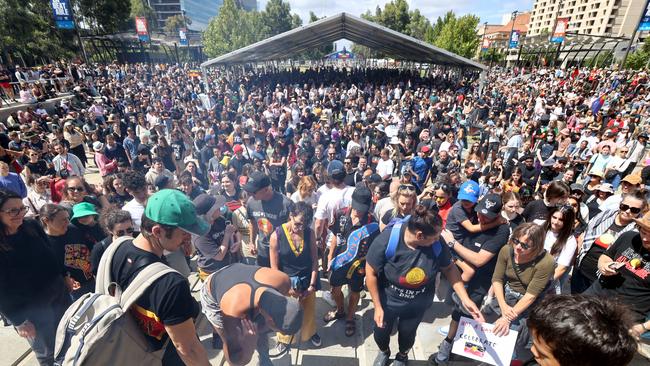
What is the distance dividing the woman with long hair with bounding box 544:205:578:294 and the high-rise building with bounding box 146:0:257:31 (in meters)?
97.3

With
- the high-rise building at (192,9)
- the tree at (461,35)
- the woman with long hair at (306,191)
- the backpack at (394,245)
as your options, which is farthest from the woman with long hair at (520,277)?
the high-rise building at (192,9)

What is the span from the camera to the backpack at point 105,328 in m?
1.63

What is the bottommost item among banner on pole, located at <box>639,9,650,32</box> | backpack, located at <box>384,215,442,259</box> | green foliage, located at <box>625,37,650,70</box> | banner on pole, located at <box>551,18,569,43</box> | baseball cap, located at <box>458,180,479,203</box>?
backpack, located at <box>384,215,442,259</box>

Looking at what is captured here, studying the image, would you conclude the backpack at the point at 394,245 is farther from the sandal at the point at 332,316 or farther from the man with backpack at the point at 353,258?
the sandal at the point at 332,316

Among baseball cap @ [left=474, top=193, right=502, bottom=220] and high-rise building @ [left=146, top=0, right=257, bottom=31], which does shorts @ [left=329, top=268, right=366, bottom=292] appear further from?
high-rise building @ [left=146, top=0, right=257, bottom=31]

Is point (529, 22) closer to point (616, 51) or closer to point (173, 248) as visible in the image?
point (616, 51)

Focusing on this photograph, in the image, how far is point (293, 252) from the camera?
10.7 ft

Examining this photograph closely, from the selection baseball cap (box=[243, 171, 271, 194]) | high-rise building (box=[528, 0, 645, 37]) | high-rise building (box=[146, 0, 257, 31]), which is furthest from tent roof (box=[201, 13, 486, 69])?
high-rise building (box=[146, 0, 257, 31])

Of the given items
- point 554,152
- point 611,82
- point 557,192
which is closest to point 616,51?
point 611,82

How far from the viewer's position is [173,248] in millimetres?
2049

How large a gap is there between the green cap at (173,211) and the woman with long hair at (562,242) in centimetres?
342

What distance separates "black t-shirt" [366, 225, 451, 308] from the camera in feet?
8.86

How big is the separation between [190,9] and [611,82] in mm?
138445

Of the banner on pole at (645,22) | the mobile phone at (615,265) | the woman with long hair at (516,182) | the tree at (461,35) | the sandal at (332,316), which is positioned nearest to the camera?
the mobile phone at (615,265)
